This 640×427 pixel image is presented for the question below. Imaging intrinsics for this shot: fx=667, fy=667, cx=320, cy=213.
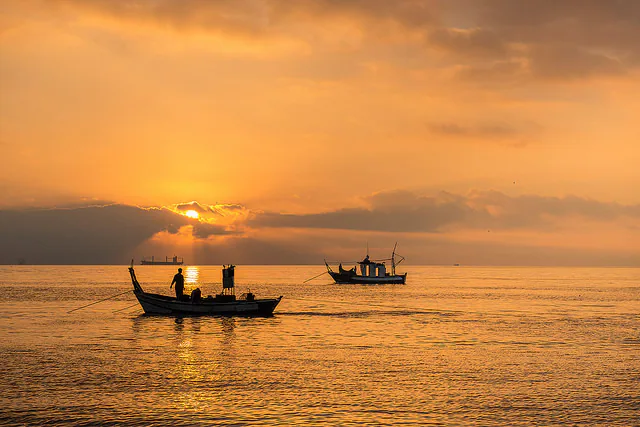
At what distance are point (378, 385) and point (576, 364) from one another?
13676 mm

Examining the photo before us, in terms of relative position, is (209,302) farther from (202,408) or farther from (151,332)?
(202,408)

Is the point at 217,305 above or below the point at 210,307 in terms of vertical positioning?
above

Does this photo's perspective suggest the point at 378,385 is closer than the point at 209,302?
Yes

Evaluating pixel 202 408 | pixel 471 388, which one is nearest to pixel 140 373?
pixel 202 408

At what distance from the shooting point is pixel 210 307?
63.1 metres

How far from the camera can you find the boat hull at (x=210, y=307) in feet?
207

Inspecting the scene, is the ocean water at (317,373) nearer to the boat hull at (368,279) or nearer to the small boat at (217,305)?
→ the small boat at (217,305)

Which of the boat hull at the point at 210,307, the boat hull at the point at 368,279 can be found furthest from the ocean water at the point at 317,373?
the boat hull at the point at 368,279

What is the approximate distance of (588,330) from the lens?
5750 cm

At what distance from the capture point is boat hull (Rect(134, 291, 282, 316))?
63.1 meters

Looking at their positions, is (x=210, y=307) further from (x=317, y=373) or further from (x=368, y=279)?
(x=368, y=279)

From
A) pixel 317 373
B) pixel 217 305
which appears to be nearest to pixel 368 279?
pixel 217 305

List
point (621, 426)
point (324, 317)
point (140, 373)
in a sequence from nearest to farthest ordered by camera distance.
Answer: point (621, 426)
point (140, 373)
point (324, 317)

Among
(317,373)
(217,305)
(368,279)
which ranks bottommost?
(317,373)
